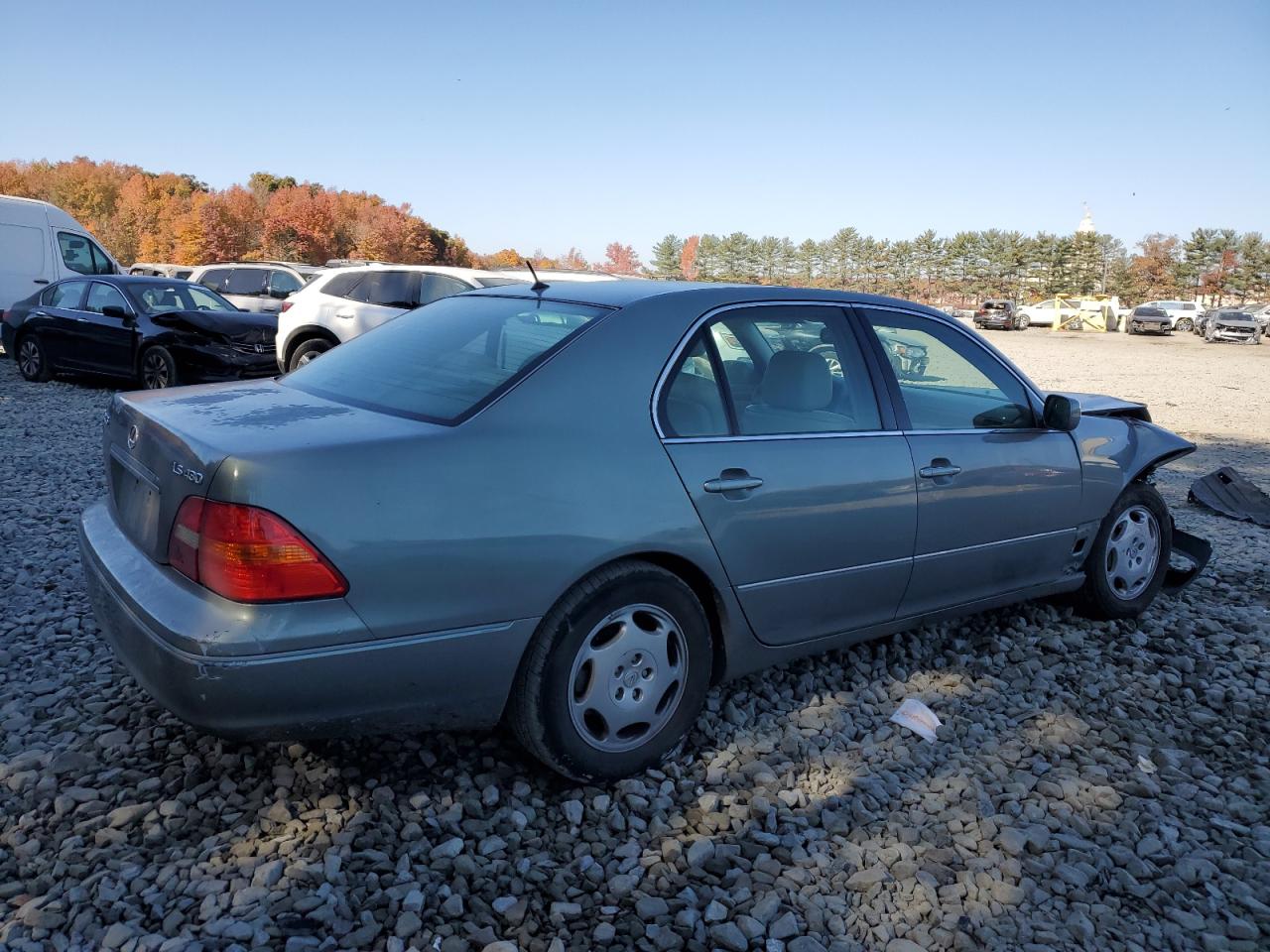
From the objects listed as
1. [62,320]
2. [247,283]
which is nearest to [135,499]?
[62,320]

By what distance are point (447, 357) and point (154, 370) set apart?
30.0ft

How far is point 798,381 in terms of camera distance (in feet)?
11.5

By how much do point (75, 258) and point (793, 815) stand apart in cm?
1596

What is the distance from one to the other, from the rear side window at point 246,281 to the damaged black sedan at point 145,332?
860 cm

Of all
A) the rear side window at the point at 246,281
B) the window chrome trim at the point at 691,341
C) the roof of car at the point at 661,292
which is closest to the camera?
the window chrome trim at the point at 691,341

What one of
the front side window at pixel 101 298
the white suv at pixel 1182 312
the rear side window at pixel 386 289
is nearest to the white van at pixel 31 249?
the front side window at pixel 101 298

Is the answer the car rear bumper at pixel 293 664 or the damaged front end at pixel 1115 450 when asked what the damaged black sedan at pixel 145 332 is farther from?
the damaged front end at pixel 1115 450

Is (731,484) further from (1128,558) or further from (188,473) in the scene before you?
(1128,558)

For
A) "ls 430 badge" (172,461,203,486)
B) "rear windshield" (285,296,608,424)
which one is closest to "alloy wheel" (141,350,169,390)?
"rear windshield" (285,296,608,424)

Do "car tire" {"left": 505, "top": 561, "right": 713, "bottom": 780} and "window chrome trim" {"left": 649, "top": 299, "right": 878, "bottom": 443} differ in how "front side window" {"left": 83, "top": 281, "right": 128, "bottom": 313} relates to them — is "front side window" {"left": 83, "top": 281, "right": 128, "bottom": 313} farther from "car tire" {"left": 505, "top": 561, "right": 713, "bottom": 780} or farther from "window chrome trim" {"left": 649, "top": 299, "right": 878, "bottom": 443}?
"car tire" {"left": 505, "top": 561, "right": 713, "bottom": 780}

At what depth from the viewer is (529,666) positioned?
2.74 metres

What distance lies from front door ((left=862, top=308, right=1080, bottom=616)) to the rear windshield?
1.38 m

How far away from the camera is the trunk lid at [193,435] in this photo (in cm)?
252

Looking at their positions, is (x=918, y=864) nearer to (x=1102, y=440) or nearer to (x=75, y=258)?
(x=1102, y=440)
